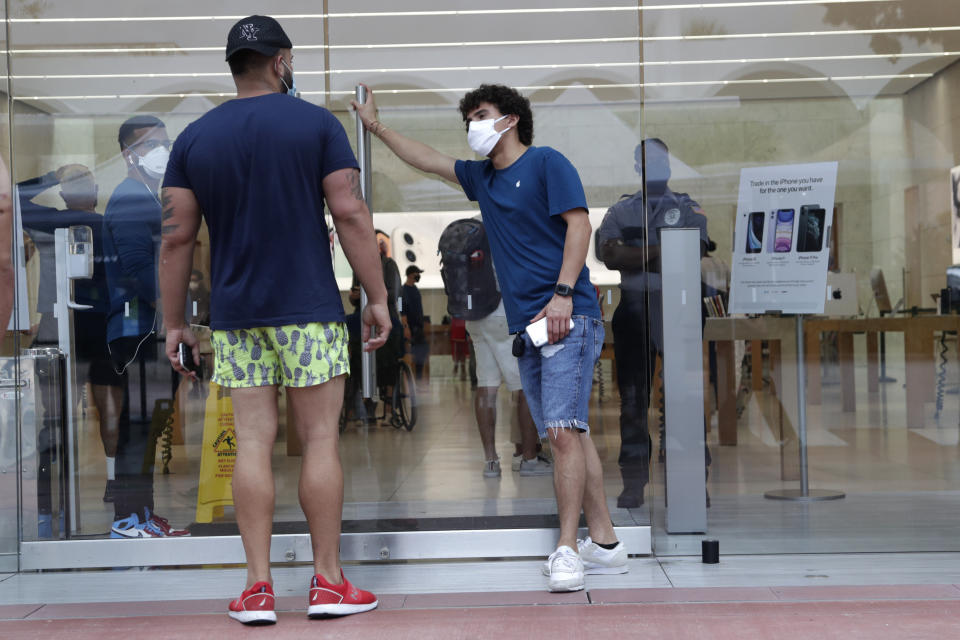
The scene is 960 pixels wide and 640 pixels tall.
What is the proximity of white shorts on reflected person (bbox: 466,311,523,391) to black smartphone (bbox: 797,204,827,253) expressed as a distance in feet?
4.45

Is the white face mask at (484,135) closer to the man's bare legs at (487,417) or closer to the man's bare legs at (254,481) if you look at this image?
the man's bare legs at (487,417)

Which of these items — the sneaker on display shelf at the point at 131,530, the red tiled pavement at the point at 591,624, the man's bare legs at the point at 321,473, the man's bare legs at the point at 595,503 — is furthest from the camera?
the sneaker on display shelf at the point at 131,530

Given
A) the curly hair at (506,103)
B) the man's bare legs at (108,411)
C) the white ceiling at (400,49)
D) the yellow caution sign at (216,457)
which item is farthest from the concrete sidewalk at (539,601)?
the white ceiling at (400,49)

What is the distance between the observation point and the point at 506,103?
4.04 metres

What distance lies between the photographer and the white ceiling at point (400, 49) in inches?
178

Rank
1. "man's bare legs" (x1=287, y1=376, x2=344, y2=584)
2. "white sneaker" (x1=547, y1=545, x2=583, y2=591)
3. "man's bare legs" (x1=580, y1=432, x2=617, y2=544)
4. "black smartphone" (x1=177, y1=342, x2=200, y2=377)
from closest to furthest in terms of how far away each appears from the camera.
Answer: "man's bare legs" (x1=287, y1=376, x2=344, y2=584) < "black smartphone" (x1=177, y1=342, x2=200, y2=377) < "white sneaker" (x1=547, y1=545, x2=583, y2=591) < "man's bare legs" (x1=580, y1=432, x2=617, y2=544)

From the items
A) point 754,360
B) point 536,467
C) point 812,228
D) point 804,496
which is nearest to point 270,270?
point 536,467

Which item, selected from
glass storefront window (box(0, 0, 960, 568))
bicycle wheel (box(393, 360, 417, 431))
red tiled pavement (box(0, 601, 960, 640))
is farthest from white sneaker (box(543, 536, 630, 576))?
bicycle wheel (box(393, 360, 417, 431))

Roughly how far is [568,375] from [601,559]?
28.1 inches

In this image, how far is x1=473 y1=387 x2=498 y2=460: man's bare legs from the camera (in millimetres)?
4605

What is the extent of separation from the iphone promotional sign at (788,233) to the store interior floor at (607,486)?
0.39 meters

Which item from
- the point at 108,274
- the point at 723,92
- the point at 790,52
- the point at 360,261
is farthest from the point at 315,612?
the point at 790,52

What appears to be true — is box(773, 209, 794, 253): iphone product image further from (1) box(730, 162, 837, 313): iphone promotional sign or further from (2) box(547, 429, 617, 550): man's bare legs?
(2) box(547, 429, 617, 550): man's bare legs

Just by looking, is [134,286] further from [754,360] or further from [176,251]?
[754,360]
